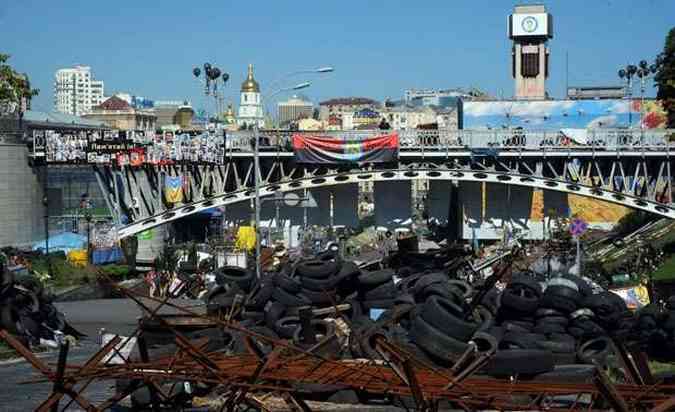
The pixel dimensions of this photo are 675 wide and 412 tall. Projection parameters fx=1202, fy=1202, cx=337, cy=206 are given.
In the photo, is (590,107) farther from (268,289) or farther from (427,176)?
(268,289)

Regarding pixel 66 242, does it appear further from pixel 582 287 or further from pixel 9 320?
pixel 582 287

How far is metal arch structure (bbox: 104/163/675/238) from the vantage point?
62688 millimetres

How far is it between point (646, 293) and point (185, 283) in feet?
44.5

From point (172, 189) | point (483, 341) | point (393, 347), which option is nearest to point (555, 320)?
point (483, 341)

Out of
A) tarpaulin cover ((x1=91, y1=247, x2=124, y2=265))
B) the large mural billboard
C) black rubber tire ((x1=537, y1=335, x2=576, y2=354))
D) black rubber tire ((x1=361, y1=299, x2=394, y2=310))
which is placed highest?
the large mural billboard

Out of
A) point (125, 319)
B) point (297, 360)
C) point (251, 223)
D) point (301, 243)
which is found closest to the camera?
point (297, 360)

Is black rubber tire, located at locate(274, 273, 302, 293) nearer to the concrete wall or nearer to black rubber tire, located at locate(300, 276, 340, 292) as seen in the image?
black rubber tire, located at locate(300, 276, 340, 292)

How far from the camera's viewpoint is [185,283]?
119 ft

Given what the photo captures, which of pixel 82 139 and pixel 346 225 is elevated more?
pixel 82 139

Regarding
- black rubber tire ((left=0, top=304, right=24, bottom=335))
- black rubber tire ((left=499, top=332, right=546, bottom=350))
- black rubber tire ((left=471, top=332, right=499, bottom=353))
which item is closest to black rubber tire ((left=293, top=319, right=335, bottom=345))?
black rubber tire ((left=471, top=332, right=499, bottom=353))

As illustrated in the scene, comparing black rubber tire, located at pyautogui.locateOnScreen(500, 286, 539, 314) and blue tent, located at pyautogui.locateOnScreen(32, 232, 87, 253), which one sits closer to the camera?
black rubber tire, located at pyautogui.locateOnScreen(500, 286, 539, 314)

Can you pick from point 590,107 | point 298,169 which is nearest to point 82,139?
point 298,169

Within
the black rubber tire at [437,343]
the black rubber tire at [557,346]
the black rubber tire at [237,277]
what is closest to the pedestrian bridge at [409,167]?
the black rubber tire at [237,277]

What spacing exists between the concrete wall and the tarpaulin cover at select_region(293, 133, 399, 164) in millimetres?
13849
